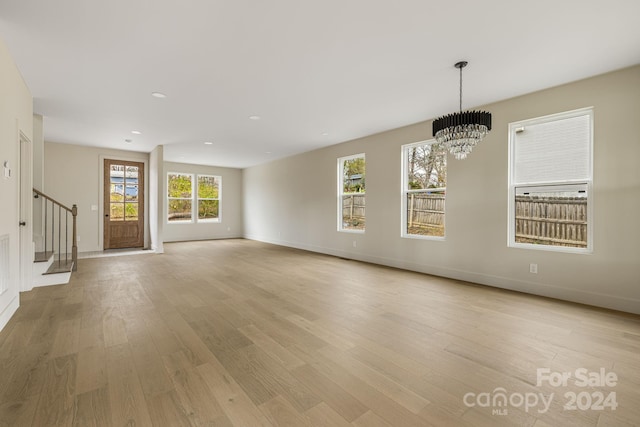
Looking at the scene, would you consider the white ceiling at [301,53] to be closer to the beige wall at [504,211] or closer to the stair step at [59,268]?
the beige wall at [504,211]

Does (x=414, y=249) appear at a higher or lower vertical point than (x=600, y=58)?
lower

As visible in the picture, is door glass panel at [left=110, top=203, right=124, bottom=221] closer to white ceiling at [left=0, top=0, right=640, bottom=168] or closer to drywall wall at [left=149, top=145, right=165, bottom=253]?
drywall wall at [left=149, top=145, right=165, bottom=253]

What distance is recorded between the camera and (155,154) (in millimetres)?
7246

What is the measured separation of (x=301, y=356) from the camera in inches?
87.2

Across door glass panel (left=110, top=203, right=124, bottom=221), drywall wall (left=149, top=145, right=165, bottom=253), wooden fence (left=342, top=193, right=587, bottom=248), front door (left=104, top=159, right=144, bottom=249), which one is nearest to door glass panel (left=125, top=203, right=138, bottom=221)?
front door (left=104, top=159, right=144, bottom=249)

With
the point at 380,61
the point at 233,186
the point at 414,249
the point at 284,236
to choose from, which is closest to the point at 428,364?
the point at 380,61

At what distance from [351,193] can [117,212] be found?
20.5ft

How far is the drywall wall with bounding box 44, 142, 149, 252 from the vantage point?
6.86 meters

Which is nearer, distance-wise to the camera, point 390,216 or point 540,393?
point 540,393

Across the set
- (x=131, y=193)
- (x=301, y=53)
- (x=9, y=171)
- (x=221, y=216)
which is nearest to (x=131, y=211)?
(x=131, y=193)

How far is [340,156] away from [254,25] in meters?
4.56

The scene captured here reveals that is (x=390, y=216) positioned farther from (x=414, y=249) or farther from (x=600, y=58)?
(x=600, y=58)

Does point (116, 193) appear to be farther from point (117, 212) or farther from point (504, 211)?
point (504, 211)

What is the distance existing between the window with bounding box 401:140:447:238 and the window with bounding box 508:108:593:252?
1.09 m
